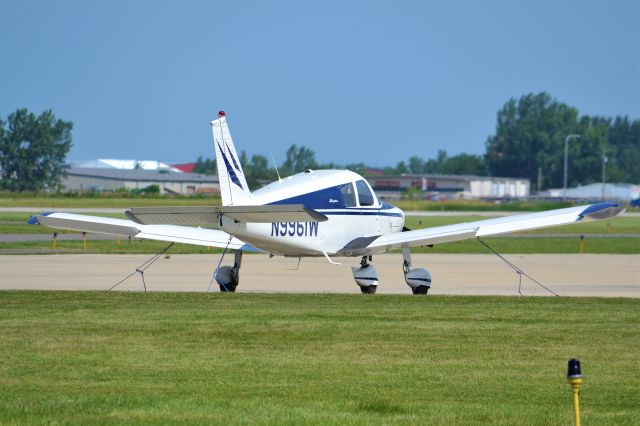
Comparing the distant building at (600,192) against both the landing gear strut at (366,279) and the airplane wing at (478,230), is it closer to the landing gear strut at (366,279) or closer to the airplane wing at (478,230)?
the airplane wing at (478,230)

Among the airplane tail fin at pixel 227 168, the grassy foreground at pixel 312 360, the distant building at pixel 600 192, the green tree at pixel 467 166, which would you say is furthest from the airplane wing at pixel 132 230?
the green tree at pixel 467 166

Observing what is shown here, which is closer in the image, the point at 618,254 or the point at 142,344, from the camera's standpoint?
the point at 142,344

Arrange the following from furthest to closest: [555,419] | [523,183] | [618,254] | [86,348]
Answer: [523,183] → [618,254] → [86,348] → [555,419]

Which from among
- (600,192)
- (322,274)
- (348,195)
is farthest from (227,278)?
(600,192)

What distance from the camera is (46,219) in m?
23.9

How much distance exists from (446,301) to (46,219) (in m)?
8.28

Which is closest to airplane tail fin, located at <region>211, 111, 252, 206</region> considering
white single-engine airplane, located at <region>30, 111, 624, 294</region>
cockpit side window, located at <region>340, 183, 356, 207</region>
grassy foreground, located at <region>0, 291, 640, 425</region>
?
white single-engine airplane, located at <region>30, 111, 624, 294</region>

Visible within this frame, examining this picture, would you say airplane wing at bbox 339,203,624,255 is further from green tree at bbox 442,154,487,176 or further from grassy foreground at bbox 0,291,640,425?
green tree at bbox 442,154,487,176

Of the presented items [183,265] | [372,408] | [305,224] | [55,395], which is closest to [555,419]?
[372,408]

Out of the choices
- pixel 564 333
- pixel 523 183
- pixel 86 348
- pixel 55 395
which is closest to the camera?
pixel 55 395

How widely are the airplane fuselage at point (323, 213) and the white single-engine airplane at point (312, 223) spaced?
2 cm

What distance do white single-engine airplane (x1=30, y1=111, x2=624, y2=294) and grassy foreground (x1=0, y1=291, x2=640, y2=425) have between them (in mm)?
2105

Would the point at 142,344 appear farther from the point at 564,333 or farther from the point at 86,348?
the point at 564,333

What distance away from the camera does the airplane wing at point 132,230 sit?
943 inches
